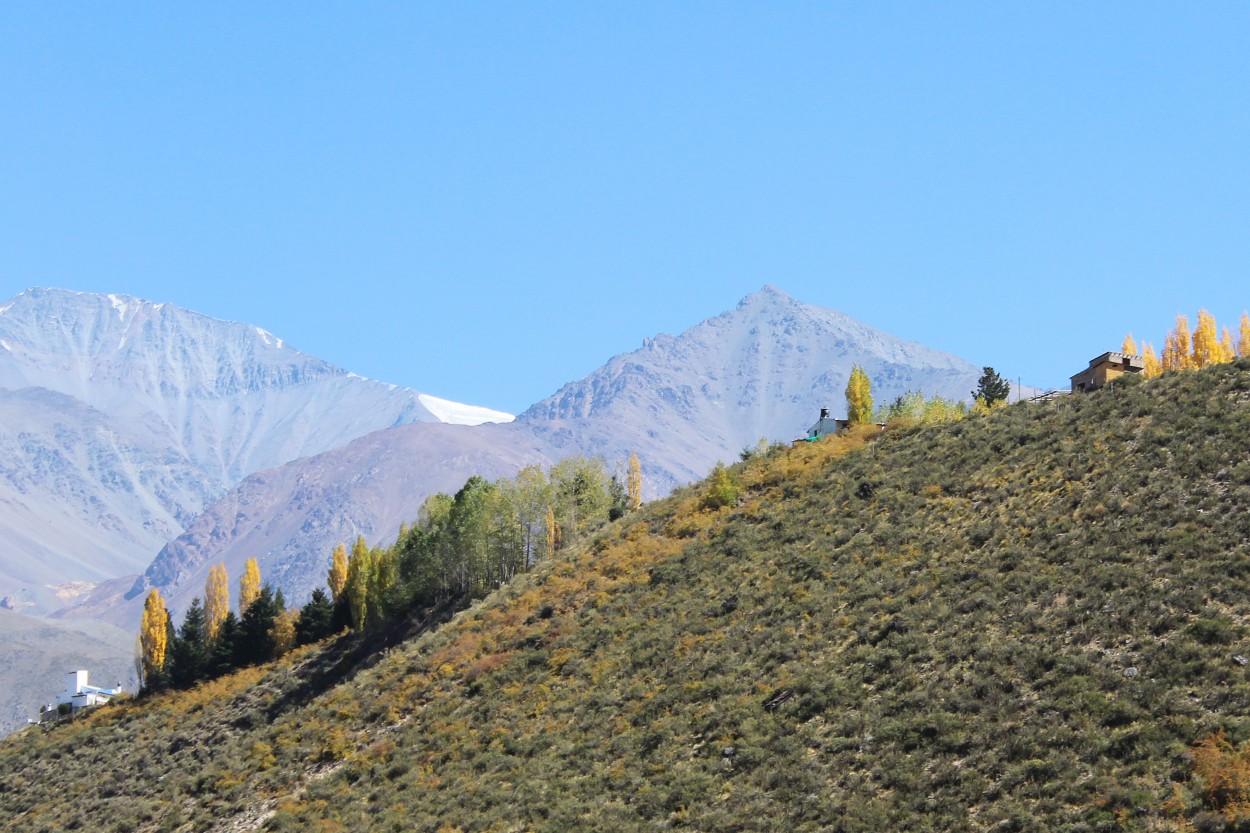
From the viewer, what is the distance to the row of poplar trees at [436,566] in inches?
3939

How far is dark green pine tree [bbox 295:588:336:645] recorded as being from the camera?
352ft

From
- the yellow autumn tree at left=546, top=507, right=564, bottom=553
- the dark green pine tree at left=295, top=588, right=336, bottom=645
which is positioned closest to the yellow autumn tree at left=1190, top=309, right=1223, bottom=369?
the yellow autumn tree at left=546, top=507, right=564, bottom=553

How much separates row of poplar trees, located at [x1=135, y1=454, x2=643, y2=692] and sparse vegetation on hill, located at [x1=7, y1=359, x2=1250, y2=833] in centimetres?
1603

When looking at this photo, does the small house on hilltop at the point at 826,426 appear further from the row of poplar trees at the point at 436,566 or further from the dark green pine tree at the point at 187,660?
the dark green pine tree at the point at 187,660

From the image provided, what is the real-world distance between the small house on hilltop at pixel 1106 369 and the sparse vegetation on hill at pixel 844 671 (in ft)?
13.9

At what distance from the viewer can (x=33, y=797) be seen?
85.0 meters

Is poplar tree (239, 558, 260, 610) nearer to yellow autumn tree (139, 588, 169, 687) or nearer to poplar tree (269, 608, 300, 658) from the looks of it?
yellow autumn tree (139, 588, 169, 687)

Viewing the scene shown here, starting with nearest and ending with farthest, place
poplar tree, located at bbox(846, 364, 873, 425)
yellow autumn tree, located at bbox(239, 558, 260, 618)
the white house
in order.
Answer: poplar tree, located at bbox(846, 364, 873, 425) < the white house < yellow autumn tree, located at bbox(239, 558, 260, 618)

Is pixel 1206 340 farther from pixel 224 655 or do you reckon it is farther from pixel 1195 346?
pixel 224 655

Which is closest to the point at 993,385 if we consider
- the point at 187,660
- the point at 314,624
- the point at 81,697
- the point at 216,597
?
the point at 314,624

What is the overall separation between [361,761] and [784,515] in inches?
960

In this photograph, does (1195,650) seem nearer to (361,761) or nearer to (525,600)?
(361,761)

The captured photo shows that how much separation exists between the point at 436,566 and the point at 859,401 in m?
33.3

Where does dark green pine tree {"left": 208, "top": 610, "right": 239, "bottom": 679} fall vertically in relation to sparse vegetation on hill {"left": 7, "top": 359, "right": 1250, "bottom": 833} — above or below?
above
